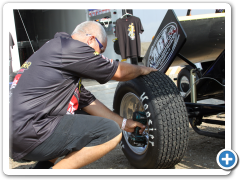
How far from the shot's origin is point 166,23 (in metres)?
2.89

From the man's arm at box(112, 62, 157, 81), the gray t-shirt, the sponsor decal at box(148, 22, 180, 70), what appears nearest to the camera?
the gray t-shirt

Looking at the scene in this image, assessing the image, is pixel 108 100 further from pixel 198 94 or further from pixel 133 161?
pixel 133 161

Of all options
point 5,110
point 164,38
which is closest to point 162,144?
point 5,110

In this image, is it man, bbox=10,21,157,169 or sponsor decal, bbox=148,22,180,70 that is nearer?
man, bbox=10,21,157,169

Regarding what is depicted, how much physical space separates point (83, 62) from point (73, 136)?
54 cm

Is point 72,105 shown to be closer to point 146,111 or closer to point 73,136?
point 73,136

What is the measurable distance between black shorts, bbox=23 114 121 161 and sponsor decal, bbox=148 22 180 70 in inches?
52.4

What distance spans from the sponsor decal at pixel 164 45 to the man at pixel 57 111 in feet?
3.52

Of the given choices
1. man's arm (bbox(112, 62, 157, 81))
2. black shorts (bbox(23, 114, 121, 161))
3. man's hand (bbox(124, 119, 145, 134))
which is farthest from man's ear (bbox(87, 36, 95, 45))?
man's hand (bbox(124, 119, 145, 134))

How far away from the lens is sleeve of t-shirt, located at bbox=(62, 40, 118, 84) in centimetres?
177

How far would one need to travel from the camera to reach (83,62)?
1797 mm

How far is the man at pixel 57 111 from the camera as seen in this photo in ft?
5.54

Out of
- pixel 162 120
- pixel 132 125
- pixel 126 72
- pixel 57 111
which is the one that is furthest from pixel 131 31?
pixel 57 111

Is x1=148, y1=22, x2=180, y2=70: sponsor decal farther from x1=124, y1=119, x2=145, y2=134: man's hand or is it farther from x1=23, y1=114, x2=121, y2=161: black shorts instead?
x1=23, y1=114, x2=121, y2=161: black shorts
